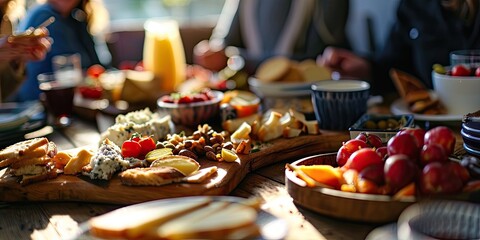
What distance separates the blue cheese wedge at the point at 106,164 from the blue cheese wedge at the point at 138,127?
243mm

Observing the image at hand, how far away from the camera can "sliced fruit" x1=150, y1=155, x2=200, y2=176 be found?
1.32 m

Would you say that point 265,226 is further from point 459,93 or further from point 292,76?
point 292,76

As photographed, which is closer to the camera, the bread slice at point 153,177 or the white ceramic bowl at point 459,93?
the bread slice at point 153,177

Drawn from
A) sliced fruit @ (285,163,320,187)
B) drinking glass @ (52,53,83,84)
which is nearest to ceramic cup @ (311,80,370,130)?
sliced fruit @ (285,163,320,187)

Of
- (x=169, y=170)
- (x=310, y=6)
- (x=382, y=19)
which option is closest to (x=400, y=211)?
(x=169, y=170)

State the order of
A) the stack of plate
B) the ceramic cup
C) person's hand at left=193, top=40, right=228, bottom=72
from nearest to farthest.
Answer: the stack of plate
the ceramic cup
person's hand at left=193, top=40, right=228, bottom=72

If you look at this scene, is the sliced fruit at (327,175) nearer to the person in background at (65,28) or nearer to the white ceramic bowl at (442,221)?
the white ceramic bowl at (442,221)

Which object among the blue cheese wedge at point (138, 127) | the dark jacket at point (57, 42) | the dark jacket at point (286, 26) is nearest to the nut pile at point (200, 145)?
the blue cheese wedge at point (138, 127)

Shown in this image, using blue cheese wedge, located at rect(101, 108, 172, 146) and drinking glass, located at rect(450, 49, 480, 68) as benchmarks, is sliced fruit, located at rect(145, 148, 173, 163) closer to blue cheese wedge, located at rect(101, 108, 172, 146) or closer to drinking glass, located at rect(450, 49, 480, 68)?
blue cheese wedge, located at rect(101, 108, 172, 146)

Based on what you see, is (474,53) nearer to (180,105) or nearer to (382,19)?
(180,105)

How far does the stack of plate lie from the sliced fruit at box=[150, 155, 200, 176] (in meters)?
0.67

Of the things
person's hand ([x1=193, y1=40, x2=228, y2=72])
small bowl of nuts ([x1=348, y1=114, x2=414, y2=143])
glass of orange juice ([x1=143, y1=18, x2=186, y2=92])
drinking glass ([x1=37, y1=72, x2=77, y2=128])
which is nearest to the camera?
small bowl of nuts ([x1=348, y1=114, x2=414, y2=143])

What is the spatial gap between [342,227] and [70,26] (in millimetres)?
2304

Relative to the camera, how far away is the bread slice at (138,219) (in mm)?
905
